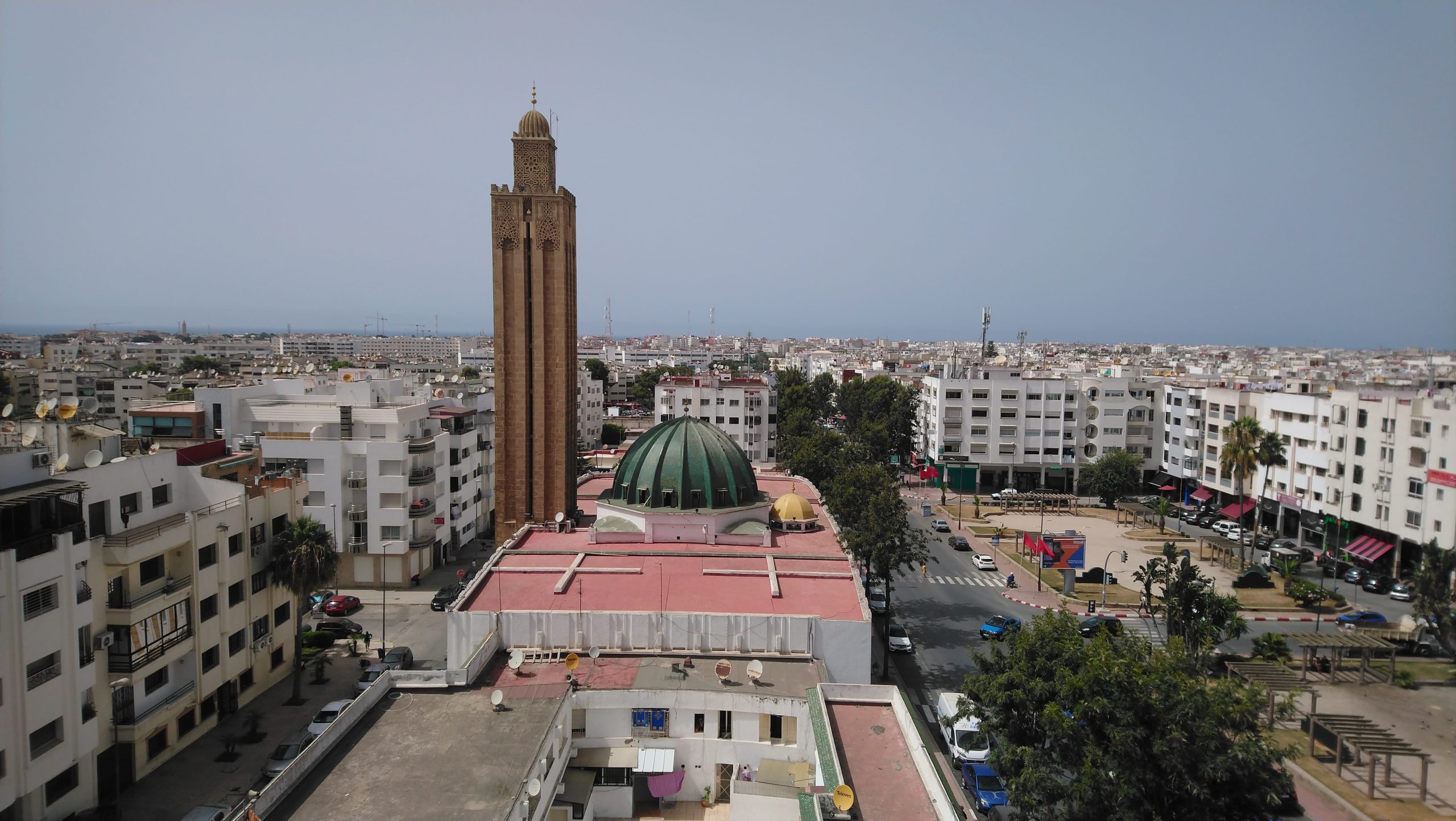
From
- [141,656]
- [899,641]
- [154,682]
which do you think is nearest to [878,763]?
[899,641]

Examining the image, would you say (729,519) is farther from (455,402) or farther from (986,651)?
(455,402)

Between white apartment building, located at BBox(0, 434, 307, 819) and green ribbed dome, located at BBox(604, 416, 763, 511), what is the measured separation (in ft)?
48.7

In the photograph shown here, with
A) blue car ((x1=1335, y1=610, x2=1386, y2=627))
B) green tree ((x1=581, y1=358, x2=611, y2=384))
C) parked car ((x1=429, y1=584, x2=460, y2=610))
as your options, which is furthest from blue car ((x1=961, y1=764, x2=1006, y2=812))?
green tree ((x1=581, y1=358, x2=611, y2=384))

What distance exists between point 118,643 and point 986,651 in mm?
34829

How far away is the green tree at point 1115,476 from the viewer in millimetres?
74688

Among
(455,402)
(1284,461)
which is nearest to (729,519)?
(455,402)

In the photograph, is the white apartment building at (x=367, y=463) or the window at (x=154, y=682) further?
the white apartment building at (x=367, y=463)

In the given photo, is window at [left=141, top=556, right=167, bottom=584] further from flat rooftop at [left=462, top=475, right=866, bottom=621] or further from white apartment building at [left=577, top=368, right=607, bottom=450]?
white apartment building at [left=577, top=368, right=607, bottom=450]

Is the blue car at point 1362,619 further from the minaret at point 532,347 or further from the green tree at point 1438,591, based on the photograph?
the minaret at point 532,347

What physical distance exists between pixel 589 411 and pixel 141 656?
73.0 m

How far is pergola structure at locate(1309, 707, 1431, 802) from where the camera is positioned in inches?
1009

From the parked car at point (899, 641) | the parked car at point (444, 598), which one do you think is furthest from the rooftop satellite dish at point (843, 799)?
the parked car at point (444, 598)

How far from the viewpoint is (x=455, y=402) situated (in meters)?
62.3

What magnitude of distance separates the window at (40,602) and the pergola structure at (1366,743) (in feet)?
131
